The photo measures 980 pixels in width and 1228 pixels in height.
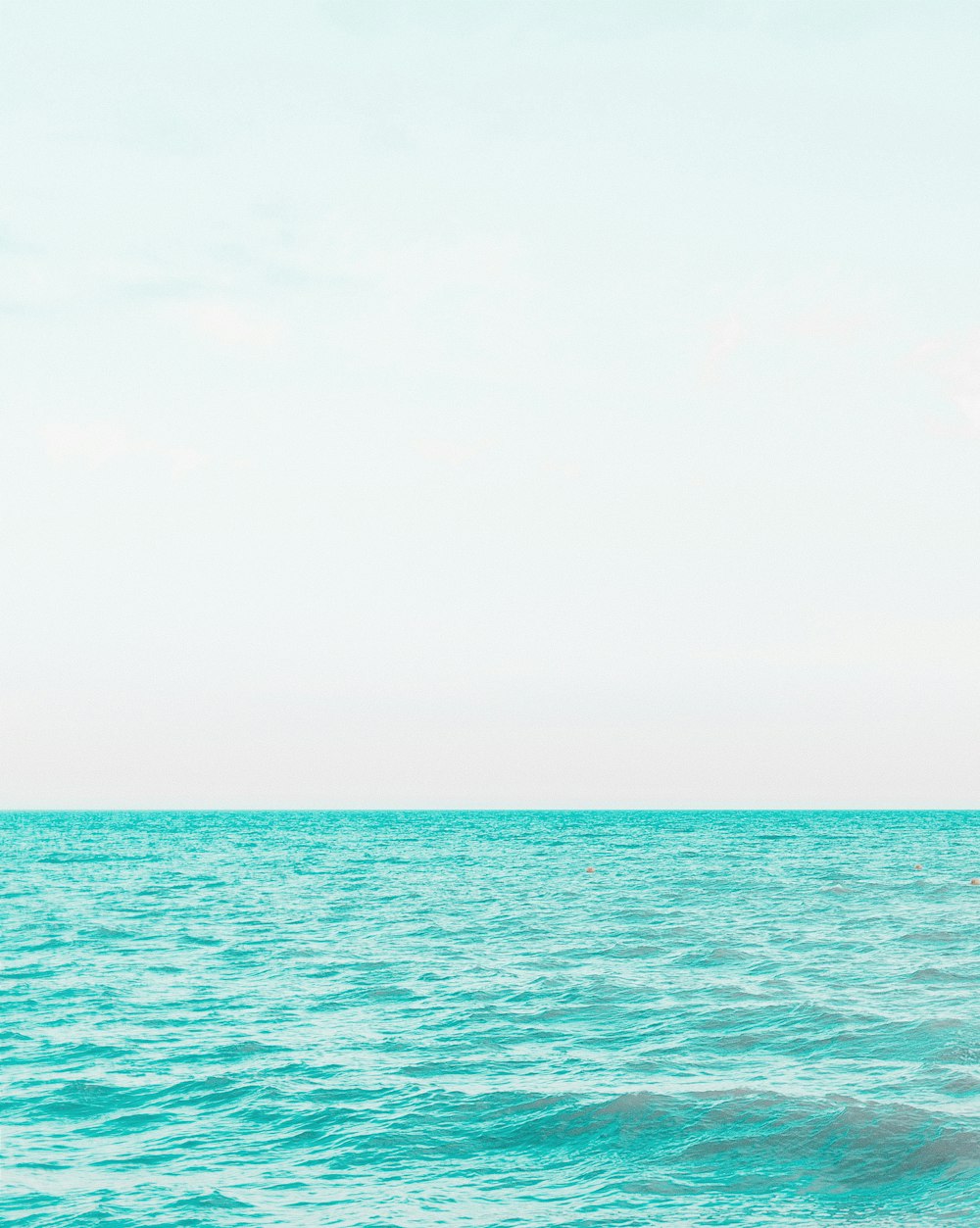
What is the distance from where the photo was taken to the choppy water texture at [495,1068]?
51.4 feet

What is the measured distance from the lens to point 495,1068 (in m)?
21.5

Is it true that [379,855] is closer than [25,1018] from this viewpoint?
No

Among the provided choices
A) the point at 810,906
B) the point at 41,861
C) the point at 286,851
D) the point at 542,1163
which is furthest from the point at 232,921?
the point at 286,851

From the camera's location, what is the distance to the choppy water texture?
15656 mm

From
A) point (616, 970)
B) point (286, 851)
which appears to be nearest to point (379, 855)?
point (286, 851)

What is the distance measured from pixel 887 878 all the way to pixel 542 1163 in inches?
2141

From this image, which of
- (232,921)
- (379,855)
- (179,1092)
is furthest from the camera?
(379,855)

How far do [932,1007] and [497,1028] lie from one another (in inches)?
383

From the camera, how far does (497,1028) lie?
24797 mm

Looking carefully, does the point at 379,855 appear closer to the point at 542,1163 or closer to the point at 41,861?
the point at 41,861

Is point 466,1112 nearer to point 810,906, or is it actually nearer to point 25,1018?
point 25,1018

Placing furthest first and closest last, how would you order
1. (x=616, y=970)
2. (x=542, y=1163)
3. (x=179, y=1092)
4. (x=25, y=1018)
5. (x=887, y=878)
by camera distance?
(x=887, y=878), (x=616, y=970), (x=25, y=1018), (x=179, y=1092), (x=542, y=1163)

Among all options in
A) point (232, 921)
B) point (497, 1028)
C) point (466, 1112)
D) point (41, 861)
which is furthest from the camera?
point (41, 861)

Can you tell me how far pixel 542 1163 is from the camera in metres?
16.9
